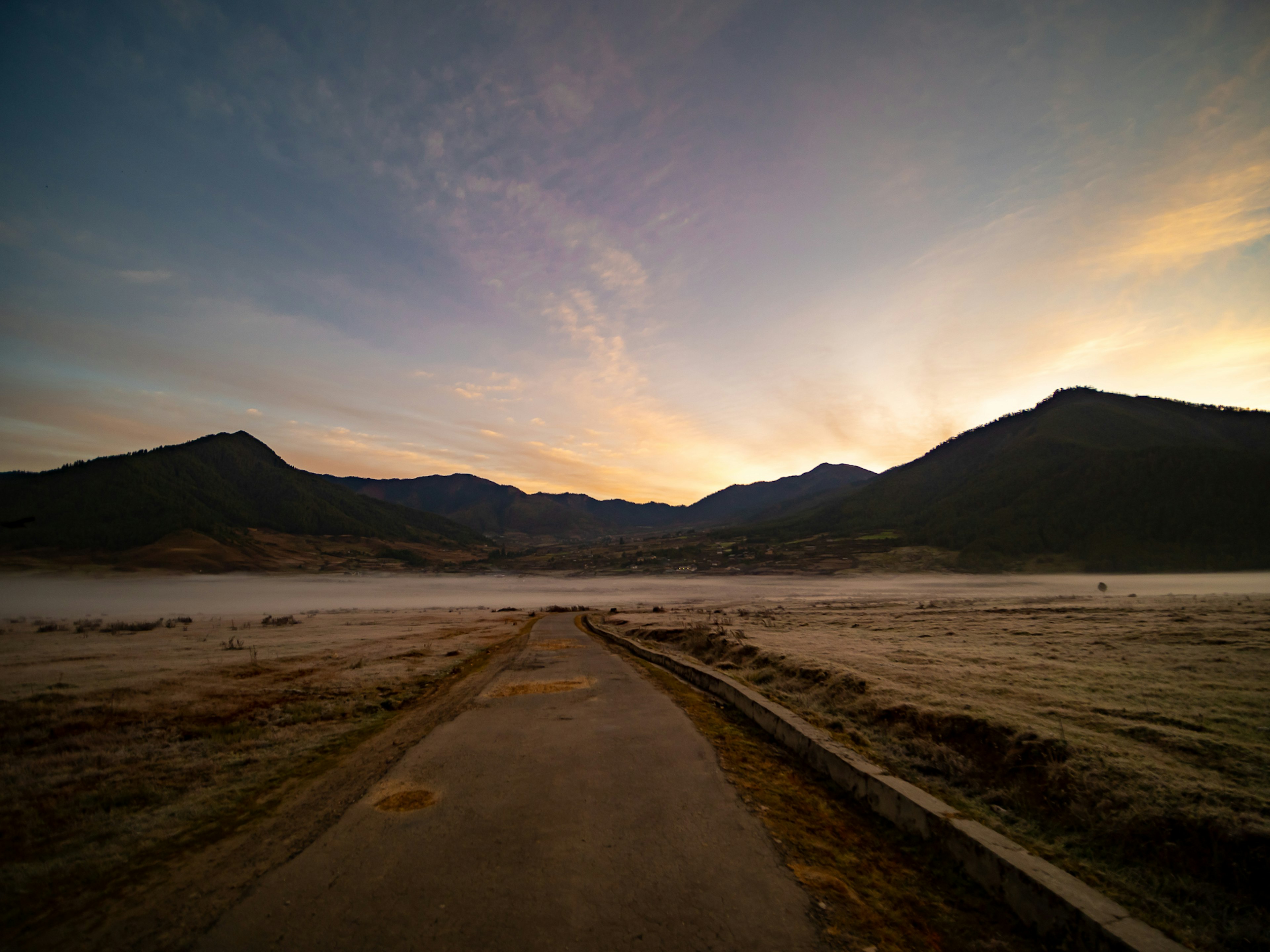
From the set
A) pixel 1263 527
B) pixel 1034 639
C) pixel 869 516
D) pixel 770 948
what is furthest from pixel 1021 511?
pixel 770 948

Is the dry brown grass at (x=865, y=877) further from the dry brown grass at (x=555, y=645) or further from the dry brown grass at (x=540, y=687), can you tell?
the dry brown grass at (x=555, y=645)

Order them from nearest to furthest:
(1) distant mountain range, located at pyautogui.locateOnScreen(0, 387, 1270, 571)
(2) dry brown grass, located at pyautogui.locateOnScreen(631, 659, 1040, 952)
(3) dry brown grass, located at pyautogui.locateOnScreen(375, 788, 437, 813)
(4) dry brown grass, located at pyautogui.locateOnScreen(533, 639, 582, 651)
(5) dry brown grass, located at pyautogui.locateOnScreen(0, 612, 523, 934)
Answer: (2) dry brown grass, located at pyautogui.locateOnScreen(631, 659, 1040, 952) < (5) dry brown grass, located at pyautogui.locateOnScreen(0, 612, 523, 934) < (3) dry brown grass, located at pyautogui.locateOnScreen(375, 788, 437, 813) < (4) dry brown grass, located at pyautogui.locateOnScreen(533, 639, 582, 651) < (1) distant mountain range, located at pyautogui.locateOnScreen(0, 387, 1270, 571)

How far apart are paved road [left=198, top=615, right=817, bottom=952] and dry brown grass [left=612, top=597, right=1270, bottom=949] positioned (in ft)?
10.5

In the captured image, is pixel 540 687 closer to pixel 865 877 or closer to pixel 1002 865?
pixel 865 877

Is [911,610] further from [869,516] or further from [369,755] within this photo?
[869,516]

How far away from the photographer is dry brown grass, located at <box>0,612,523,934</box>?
5648mm

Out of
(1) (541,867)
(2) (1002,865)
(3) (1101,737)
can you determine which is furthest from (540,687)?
(3) (1101,737)

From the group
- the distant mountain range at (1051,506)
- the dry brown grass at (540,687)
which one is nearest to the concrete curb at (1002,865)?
the dry brown grass at (540,687)

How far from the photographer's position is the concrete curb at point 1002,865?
382 cm

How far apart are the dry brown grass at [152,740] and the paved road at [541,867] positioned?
82.6 inches

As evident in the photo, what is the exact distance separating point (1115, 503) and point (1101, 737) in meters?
168

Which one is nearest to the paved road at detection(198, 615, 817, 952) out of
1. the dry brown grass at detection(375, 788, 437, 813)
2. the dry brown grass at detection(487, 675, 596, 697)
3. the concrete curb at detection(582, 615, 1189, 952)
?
the dry brown grass at detection(375, 788, 437, 813)

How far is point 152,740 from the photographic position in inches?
383

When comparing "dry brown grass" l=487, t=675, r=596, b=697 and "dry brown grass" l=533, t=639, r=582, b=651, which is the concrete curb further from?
"dry brown grass" l=533, t=639, r=582, b=651
